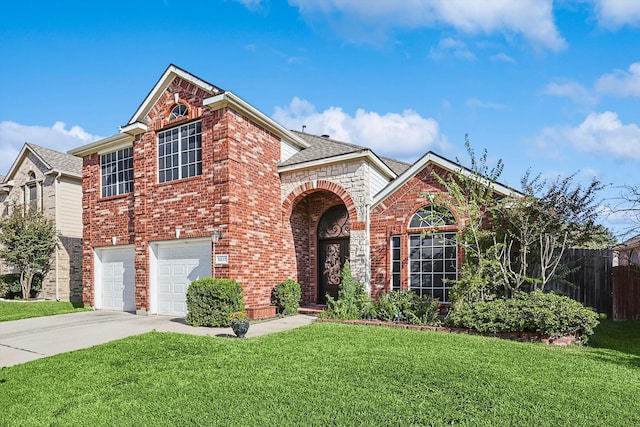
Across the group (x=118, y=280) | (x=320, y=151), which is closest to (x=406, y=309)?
(x=320, y=151)

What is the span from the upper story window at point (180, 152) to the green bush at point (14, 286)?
11.2 m

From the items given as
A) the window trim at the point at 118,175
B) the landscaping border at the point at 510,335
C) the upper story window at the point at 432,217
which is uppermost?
the window trim at the point at 118,175

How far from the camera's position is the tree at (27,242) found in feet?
59.7

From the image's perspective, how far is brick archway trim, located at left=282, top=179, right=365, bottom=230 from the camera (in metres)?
12.6

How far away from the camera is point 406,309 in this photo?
10.4m

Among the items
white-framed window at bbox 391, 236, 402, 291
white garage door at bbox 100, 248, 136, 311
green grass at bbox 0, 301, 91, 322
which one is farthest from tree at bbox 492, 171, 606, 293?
green grass at bbox 0, 301, 91, 322

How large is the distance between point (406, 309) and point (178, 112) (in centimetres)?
939

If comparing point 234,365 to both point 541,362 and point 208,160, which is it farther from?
point 208,160

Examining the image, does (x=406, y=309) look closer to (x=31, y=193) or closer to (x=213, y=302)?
(x=213, y=302)

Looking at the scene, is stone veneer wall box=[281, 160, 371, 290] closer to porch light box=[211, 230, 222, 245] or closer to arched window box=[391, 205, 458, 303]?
arched window box=[391, 205, 458, 303]

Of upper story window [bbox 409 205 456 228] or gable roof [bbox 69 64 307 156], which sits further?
gable roof [bbox 69 64 307 156]

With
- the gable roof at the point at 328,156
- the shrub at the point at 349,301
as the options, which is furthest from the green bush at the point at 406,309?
the gable roof at the point at 328,156

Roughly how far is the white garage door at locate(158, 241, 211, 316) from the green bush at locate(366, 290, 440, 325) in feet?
17.4

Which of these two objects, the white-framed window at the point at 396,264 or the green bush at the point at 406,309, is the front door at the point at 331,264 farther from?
the green bush at the point at 406,309
